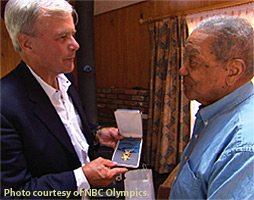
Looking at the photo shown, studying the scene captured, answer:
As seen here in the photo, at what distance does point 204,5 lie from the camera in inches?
89.9

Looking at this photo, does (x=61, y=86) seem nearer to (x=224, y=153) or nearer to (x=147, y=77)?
(x=224, y=153)

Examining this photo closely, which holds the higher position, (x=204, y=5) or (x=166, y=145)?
(x=204, y=5)

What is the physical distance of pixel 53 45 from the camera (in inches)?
35.5

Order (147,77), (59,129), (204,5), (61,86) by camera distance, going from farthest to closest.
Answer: (147,77) → (204,5) → (61,86) → (59,129)

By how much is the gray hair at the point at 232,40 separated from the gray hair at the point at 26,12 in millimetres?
693

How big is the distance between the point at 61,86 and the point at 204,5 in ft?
6.83

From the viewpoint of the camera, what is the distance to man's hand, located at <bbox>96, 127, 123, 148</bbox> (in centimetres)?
127

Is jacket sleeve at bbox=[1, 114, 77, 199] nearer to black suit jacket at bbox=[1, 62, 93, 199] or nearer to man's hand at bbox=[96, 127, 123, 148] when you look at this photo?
black suit jacket at bbox=[1, 62, 93, 199]

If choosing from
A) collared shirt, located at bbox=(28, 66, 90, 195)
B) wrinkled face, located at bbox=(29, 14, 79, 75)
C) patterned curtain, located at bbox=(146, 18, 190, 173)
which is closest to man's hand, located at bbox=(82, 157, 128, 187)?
collared shirt, located at bbox=(28, 66, 90, 195)

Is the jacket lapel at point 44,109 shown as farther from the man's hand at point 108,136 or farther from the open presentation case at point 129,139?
the man's hand at point 108,136

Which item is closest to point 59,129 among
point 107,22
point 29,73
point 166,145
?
point 29,73

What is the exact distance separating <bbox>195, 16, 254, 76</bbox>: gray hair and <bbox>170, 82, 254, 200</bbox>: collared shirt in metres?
0.13

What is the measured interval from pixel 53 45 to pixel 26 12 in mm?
170

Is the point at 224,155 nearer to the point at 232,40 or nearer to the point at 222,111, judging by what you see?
the point at 222,111
